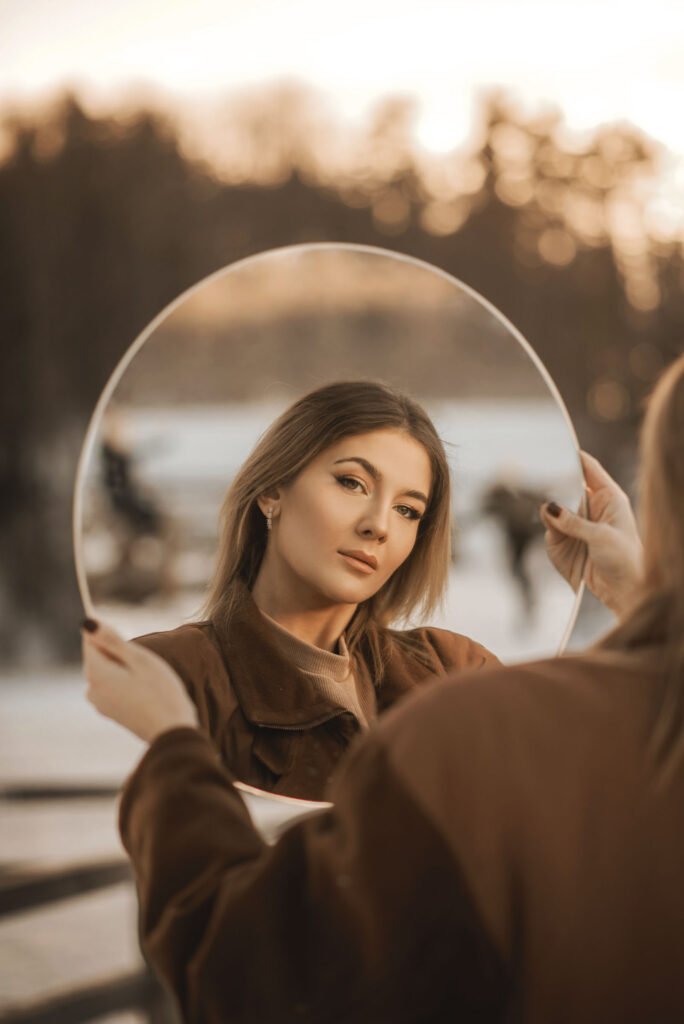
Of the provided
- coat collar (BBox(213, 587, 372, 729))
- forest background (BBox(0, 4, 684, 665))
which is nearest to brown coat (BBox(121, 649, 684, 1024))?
coat collar (BBox(213, 587, 372, 729))

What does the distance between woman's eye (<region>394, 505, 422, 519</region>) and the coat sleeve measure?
31 cm

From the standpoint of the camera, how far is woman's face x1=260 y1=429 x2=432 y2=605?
950mm

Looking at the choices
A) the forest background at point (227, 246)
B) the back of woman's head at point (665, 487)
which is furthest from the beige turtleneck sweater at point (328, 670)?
the forest background at point (227, 246)

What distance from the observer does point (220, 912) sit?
659 millimetres

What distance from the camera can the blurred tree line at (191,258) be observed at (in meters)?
1.96

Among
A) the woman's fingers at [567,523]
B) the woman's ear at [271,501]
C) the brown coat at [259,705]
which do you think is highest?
the woman's ear at [271,501]

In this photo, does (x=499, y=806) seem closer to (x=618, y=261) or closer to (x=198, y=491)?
(x=198, y=491)

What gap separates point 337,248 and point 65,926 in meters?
2.34

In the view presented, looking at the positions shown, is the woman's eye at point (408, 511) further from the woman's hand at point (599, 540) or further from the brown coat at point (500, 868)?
the brown coat at point (500, 868)

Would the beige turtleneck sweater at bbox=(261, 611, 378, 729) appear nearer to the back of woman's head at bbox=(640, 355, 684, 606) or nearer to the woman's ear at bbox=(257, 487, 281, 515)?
the woman's ear at bbox=(257, 487, 281, 515)

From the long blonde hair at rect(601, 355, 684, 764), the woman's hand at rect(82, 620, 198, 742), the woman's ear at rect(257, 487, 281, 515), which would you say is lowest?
the woman's hand at rect(82, 620, 198, 742)

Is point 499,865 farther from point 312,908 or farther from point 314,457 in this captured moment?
point 314,457

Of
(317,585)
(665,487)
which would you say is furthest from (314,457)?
(665,487)

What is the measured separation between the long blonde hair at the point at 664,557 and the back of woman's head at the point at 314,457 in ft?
0.96
